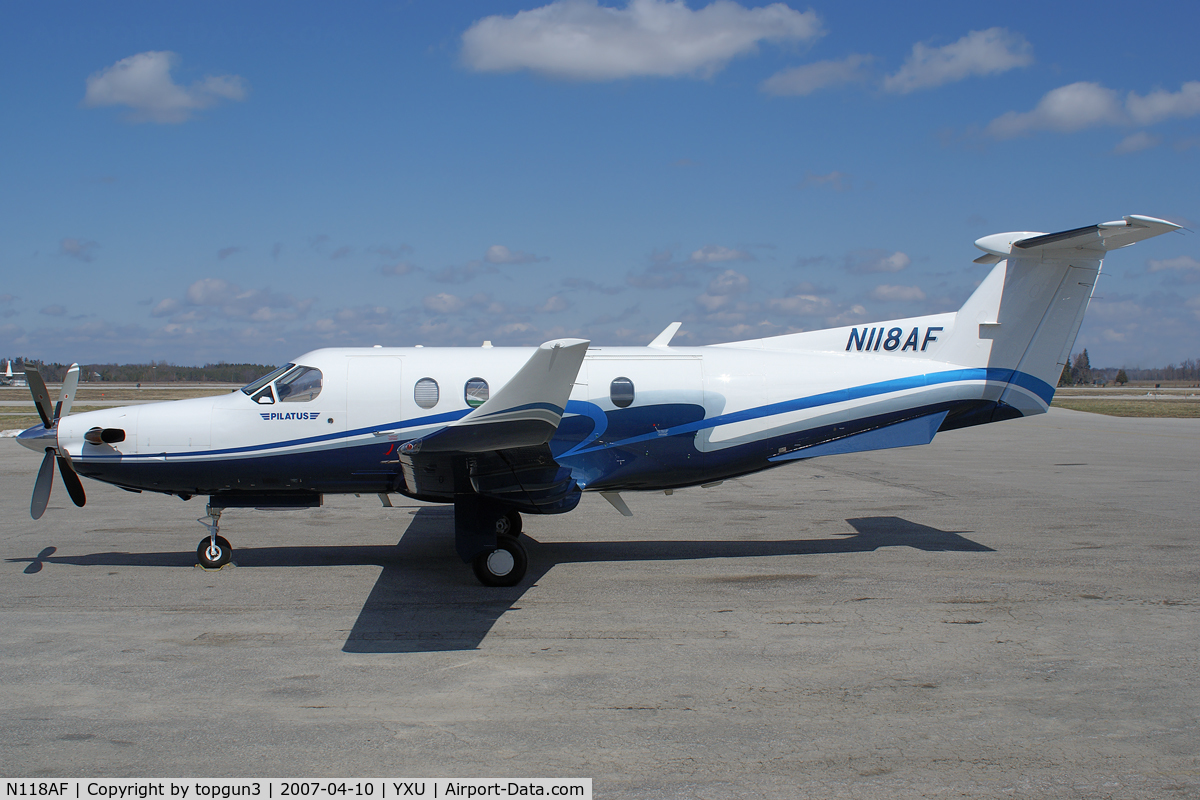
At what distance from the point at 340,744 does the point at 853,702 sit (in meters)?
3.37

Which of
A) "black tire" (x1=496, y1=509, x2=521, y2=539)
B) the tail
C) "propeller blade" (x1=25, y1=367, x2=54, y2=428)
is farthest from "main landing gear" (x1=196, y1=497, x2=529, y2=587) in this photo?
the tail

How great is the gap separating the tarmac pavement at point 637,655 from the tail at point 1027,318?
2.19 meters

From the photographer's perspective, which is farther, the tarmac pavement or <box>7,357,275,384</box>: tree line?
<box>7,357,275,384</box>: tree line

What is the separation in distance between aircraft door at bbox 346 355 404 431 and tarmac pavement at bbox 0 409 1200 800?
68.9 inches

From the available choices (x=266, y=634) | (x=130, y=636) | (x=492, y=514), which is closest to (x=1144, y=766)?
(x=492, y=514)

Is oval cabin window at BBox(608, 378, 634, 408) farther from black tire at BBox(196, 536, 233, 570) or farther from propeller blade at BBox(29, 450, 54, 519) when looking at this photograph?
propeller blade at BBox(29, 450, 54, 519)

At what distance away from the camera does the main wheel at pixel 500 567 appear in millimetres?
Result: 8195

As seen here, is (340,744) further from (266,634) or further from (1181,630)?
(1181,630)

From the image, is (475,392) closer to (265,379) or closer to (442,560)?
(442,560)

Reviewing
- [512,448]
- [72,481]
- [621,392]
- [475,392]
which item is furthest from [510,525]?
[72,481]

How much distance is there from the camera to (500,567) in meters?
8.20

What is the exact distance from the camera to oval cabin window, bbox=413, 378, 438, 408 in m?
8.95
